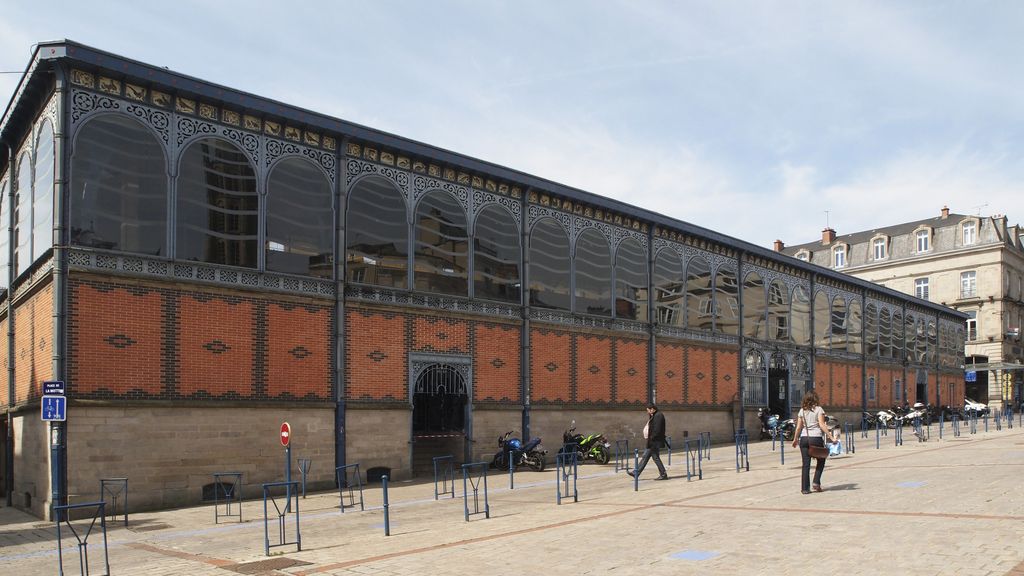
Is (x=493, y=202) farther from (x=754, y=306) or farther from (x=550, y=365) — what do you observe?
(x=754, y=306)

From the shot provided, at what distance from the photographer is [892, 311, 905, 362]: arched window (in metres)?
53.1

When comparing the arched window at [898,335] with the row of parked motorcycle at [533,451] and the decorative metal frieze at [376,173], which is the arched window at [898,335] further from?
the decorative metal frieze at [376,173]

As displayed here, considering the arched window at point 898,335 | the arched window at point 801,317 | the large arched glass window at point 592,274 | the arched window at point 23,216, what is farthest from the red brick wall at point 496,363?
the arched window at point 898,335

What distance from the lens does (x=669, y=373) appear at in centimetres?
3281

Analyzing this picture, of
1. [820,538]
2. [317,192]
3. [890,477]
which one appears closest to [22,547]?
[317,192]

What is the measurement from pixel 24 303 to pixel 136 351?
464 centimetres

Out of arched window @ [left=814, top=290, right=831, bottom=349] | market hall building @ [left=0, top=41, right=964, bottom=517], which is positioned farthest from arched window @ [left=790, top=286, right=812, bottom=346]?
market hall building @ [left=0, top=41, right=964, bottom=517]

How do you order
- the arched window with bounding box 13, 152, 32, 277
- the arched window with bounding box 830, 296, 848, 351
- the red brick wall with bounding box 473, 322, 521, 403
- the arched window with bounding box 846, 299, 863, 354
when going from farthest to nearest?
the arched window with bounding box 846, 299, 863, 354 → the arched window with bounding box 830, 296, 848, 351 → the red brick wall with bounding box 473, 322, 521, 403 → the arched window with bounding box 13, 152, 32, 277

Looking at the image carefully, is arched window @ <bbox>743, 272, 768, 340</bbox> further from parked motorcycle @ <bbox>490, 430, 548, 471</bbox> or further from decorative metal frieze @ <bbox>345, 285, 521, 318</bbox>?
parked motorcycle @ <bbox>490, 430, 548, 471</bbox>

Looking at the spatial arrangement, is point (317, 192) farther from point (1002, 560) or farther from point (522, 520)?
point (1002, 560)

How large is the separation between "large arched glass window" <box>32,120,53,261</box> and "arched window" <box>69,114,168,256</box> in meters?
0.87

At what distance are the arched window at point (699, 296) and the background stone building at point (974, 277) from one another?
4574 centimetres

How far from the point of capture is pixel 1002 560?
8.66 metres

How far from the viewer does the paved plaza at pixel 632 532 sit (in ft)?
31.3
